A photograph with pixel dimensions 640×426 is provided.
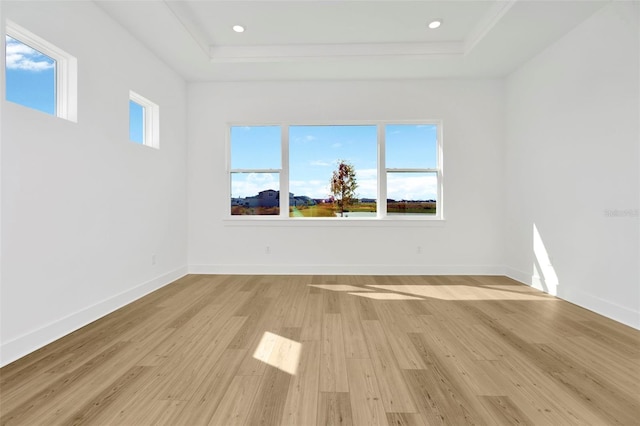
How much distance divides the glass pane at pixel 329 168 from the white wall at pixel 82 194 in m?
1.90

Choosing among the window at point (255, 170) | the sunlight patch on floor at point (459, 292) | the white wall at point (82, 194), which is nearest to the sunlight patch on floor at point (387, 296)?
the sunlight patch on floor at point (459, 292)

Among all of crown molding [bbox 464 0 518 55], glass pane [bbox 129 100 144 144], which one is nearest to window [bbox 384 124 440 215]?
crown molding [bbox 464 0 518 55]

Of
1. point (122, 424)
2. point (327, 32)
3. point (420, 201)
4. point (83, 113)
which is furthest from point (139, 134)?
point (420, 201)

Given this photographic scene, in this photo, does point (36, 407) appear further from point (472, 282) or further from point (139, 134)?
point (472, 282)

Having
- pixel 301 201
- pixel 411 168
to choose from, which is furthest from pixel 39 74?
pixel 411 168

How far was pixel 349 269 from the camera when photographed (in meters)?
4.71

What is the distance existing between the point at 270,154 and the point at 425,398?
4.02 m

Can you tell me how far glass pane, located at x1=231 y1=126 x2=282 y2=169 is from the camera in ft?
16.1

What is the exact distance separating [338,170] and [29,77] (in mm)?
3590

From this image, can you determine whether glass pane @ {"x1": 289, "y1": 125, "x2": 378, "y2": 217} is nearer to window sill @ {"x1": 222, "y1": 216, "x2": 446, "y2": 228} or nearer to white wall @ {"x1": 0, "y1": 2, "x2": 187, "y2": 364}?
window sill @ {"x1": 222, "y1": 216, "x2": 446, "y2": 228}

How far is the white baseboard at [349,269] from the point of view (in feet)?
15.3

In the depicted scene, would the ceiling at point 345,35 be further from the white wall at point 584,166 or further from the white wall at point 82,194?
the white wall at point 82,194

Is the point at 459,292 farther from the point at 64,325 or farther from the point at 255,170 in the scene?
the point at 64,325

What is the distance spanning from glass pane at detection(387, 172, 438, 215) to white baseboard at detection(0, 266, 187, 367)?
356cm
